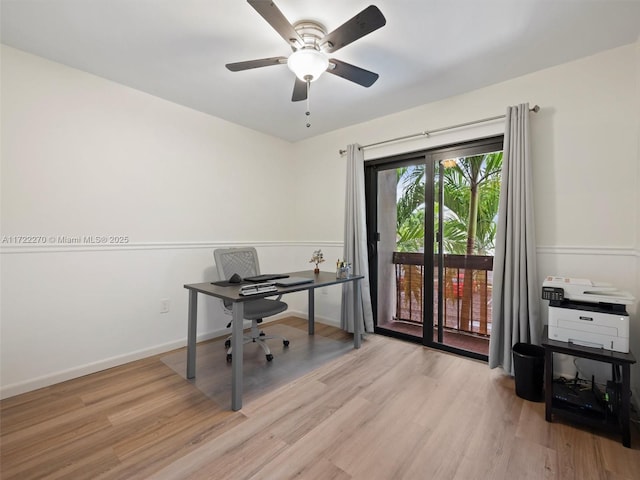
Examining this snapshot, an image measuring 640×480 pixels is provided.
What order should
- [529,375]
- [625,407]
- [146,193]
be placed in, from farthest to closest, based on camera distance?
[146,193] → [529,375] → [625,407]

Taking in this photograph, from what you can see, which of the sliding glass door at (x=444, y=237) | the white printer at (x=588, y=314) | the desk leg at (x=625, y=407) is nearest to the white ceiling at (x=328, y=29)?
the sliding glass door at (x=444, y=237)

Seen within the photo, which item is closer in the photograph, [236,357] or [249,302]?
[236,357]

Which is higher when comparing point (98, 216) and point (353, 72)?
point (353, 72)

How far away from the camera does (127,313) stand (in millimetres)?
2549

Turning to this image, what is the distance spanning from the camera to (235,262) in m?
2.93

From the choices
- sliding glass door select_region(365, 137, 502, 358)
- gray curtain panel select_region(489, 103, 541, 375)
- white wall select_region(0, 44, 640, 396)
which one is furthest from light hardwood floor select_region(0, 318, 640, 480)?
sliding glass door select_region(365, 137, 502, 358)

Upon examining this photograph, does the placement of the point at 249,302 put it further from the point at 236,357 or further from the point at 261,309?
the point at 236,357

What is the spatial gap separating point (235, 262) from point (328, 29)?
215 centimetres

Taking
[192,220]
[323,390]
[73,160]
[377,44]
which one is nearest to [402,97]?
[377,44]

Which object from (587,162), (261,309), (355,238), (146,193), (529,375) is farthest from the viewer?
(355,238)

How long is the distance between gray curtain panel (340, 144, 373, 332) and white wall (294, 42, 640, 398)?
1.28m

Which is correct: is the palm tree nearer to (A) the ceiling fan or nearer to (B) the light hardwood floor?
(B) the light hardwood floor

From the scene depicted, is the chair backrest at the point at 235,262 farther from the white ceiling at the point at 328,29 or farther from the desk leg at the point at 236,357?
the white ceiling at the point at 328,29

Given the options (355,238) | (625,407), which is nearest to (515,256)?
Result: (625,407)
